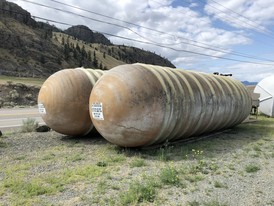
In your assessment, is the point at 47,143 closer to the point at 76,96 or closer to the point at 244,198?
the point at 76,96

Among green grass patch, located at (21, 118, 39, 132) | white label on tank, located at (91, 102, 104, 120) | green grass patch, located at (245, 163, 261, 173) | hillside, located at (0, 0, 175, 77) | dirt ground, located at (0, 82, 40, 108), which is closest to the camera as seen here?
green grass patch, located at (245, 163, 261, 173)

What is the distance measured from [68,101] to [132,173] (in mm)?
3573

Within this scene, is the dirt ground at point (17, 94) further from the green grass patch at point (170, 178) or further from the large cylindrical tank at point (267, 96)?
the green grass patch at point (170, 178)

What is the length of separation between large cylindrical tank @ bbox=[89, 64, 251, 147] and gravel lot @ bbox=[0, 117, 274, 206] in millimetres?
484

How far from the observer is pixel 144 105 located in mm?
7438

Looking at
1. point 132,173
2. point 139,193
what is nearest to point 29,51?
point 132,173

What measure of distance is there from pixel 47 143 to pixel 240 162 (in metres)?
5.13

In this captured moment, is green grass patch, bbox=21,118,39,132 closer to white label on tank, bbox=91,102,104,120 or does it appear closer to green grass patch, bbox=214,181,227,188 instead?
white label on tank, bbox=91,102,104,120

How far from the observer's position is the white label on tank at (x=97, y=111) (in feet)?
25.4

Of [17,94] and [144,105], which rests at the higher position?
[144,105]

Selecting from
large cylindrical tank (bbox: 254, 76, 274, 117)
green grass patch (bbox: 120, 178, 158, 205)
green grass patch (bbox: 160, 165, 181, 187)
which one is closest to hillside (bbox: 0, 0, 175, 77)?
large cylindrical tank (bbox: 254, 76, 274, 117)

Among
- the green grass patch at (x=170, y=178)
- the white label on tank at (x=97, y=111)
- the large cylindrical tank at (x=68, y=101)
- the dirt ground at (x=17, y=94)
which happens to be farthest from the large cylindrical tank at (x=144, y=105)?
the dirt ground at (x=17, y=94)

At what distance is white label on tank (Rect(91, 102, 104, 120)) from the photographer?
25.4ft

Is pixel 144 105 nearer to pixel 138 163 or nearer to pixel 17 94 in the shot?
pixel 138 163
